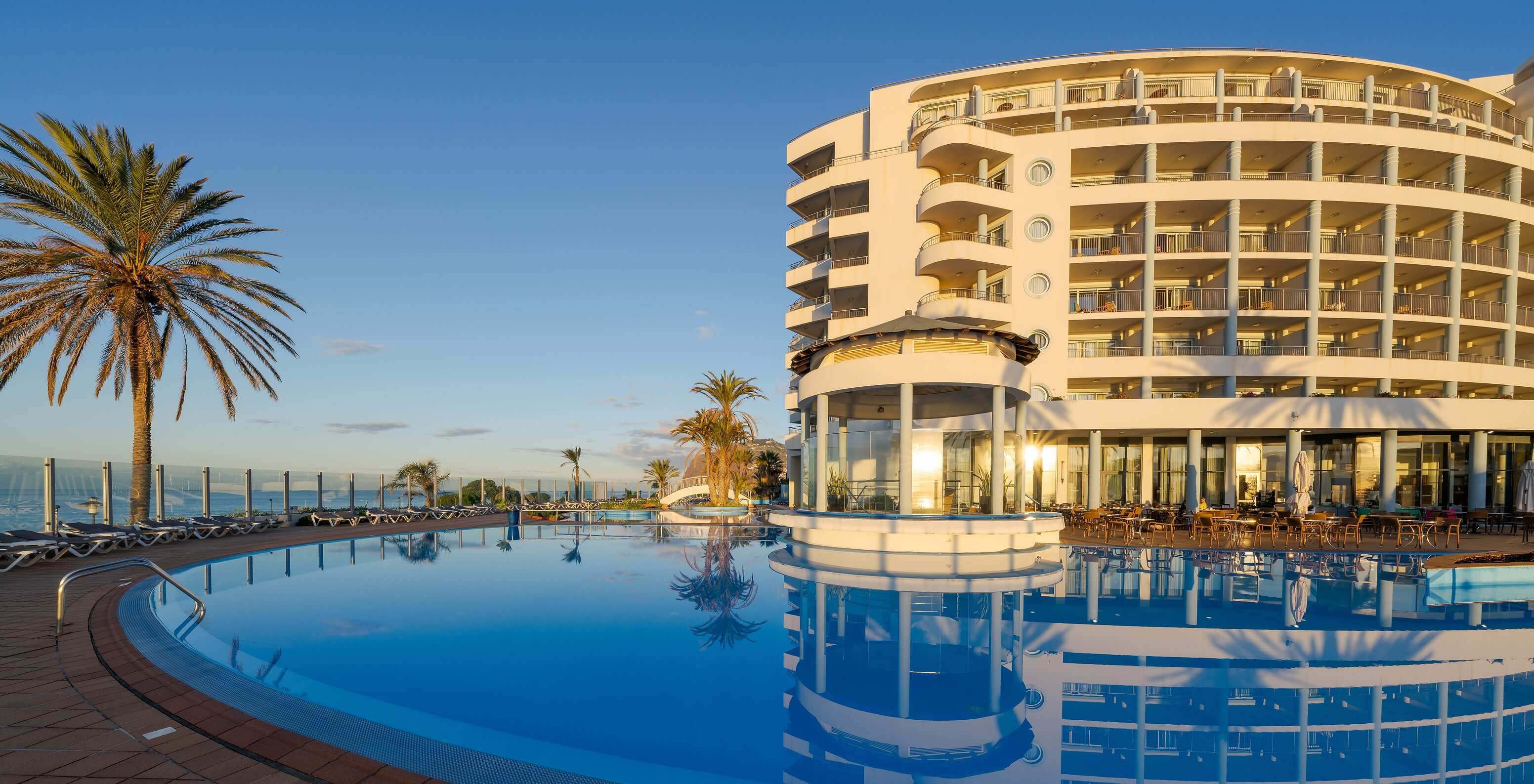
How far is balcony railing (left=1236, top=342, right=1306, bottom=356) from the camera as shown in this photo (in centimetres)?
2584

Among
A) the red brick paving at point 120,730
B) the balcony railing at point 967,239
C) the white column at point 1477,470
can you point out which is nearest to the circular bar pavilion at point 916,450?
the balcony railing at point 967,239

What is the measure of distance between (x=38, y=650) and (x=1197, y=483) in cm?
3088

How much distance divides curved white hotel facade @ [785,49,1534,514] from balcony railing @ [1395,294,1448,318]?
122 mm

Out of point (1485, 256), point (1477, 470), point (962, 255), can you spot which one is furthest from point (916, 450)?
point (1485, 256)

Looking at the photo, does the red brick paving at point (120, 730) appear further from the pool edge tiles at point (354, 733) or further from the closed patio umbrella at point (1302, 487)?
the closed patio umbrella at point (1302, 487)

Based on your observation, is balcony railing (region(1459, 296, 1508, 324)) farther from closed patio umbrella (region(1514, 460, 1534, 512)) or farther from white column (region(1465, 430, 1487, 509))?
closed patio umbrella (region(1514, 460, 1534, 512))

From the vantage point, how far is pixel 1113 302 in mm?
26672

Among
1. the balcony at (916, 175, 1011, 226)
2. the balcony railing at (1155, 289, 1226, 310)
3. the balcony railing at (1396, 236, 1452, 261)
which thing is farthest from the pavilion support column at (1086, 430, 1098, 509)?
the balcony railing at (1396, 236, 1452, 261)

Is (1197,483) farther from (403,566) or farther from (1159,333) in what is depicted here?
(403,566)

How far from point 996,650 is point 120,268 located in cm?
2157

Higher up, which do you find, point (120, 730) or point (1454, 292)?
point (1454, 292)

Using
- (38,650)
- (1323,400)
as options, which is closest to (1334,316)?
(1323,400)

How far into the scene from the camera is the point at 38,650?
19.4 ft

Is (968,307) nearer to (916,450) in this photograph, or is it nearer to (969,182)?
(969,182)
